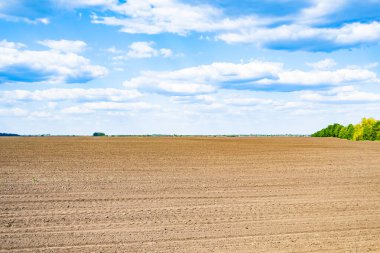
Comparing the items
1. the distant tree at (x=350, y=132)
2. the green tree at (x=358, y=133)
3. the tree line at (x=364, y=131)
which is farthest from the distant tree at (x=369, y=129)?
the distant tree at (x=350, y=132)

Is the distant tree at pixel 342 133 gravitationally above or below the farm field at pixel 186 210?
above

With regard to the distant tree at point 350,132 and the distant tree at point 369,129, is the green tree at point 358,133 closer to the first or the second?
the distant tree at point 369,129

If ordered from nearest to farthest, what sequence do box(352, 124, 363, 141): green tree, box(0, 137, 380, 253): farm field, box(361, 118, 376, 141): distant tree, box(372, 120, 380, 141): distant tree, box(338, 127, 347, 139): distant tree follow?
box(0, 137, 380, 253): farm field → box(372, 120, 380, 141): distant tree → box(361, 118, 376, 141): distant tree → box(352, 124, 363, 141): green tree → box(338, 127, 347, 139): distant tree

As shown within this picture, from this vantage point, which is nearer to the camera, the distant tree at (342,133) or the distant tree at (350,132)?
the distant tree at (350,132)

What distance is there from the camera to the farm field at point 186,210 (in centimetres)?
1136

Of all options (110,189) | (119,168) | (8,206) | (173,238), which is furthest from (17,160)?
(173,238)

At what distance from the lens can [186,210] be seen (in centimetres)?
1493

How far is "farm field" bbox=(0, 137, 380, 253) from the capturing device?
11359mm

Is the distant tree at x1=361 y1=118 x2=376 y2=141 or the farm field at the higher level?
the distant tree at x1=361 y1=118 x2=376 y2=141

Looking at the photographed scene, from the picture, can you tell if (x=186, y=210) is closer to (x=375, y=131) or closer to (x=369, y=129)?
(x=375, y=131)

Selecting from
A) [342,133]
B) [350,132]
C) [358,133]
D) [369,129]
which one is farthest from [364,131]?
[342,133]

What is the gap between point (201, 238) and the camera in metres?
11.7

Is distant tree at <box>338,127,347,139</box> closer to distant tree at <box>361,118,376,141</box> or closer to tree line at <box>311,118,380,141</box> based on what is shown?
tree line at <box>311,118,380,141</box>

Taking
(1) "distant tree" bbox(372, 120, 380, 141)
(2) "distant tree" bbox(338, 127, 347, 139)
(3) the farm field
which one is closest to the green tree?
(1) "distant tree" bbox(372, 120, 380, 141)
